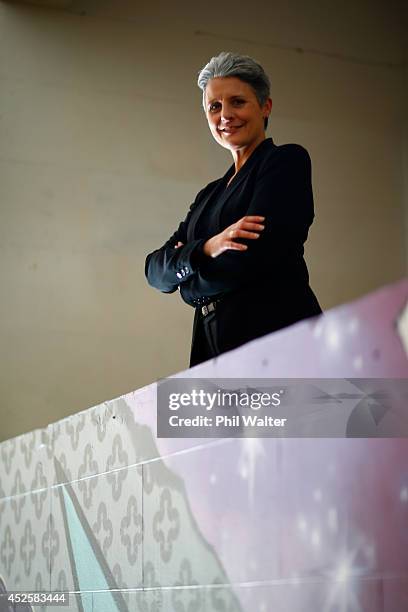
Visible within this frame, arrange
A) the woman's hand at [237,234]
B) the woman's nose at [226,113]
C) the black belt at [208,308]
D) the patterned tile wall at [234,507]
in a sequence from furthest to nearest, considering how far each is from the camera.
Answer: the woman's nose at [226,113]
the black belt at [208,308]
the woman's hand at [237,234]
the patterned tile wall at [234,507]

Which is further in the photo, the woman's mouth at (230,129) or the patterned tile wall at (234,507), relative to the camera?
the woman's mouth at (230,129)

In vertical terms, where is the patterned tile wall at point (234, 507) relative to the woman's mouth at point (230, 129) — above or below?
below

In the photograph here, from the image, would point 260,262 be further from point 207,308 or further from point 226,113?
point 226,113

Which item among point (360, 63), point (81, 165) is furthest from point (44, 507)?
point (360, 63)

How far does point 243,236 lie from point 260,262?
0.24 ft

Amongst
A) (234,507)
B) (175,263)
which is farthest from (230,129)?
(234,507)

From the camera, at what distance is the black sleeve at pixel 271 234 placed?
2.19m

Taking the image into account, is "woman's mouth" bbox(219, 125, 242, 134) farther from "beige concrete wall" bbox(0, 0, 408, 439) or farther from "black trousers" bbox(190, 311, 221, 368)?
"beige concrete wall" bbox(0, 0, 408, 439)

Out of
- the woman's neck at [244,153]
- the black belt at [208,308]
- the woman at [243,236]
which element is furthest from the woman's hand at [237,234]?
the woman's neck at [244,153]

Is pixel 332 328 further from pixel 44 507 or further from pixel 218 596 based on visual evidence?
pixel 44 507

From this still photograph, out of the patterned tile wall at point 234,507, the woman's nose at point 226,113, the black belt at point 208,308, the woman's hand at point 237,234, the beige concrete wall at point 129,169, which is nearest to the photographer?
the patterned tile wall at point 234,507

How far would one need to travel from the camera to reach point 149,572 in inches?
86.5

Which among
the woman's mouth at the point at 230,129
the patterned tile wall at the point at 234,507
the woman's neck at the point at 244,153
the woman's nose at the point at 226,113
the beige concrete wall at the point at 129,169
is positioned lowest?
the patterned tile wall at the point at 234,507

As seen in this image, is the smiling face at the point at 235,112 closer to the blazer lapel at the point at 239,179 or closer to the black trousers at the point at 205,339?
the blazer lapel at the point at 239,179
